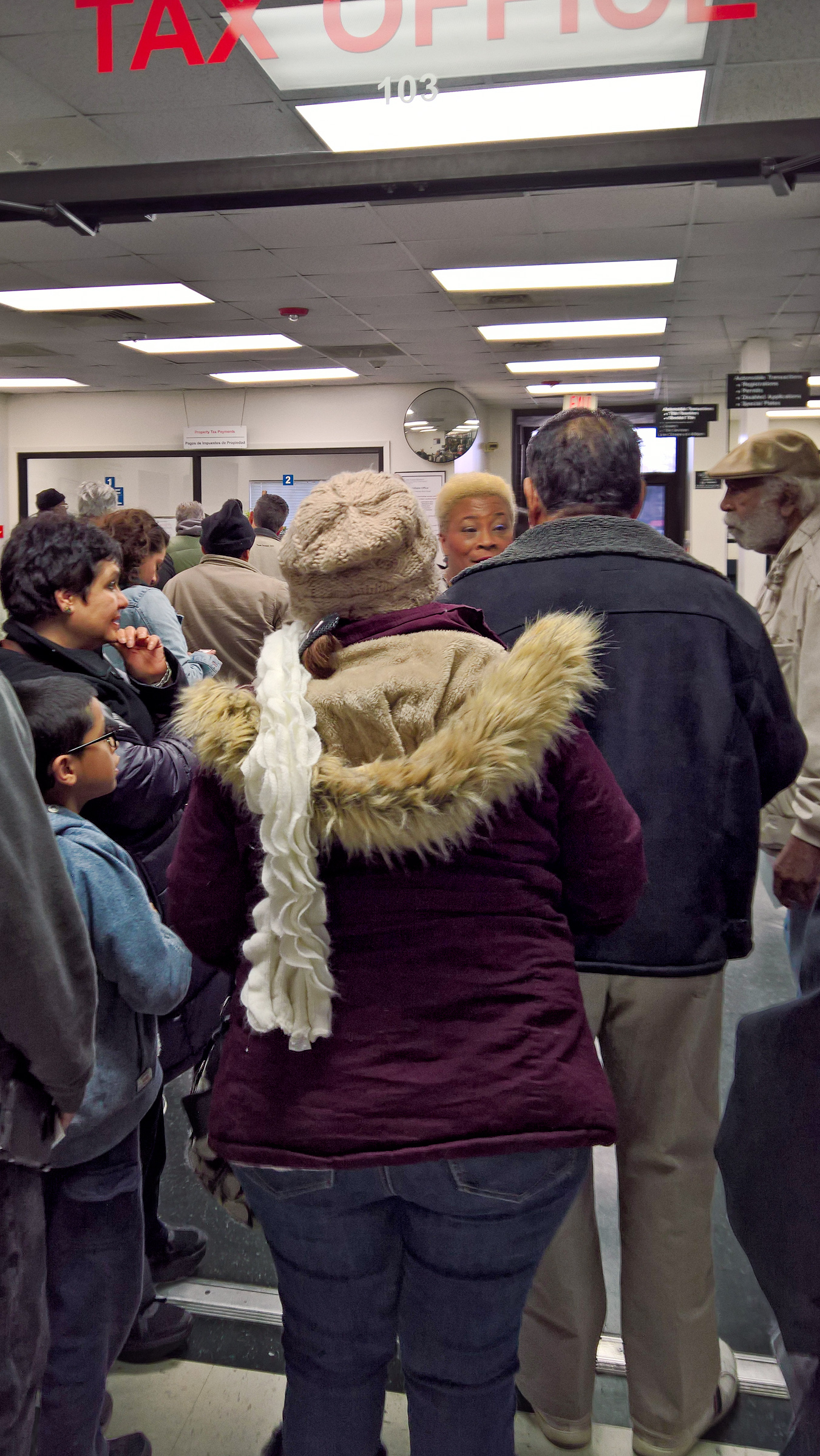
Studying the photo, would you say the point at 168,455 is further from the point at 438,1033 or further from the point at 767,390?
the point at 438,1033

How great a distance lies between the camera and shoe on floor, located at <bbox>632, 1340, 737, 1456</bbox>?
A: 163cm

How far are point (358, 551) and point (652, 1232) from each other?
1151mm

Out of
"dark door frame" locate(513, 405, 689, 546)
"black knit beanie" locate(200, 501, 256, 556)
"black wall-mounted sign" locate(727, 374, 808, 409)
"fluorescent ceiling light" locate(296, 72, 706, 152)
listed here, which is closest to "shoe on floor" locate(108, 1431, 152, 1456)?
"black knit beanie" locate(200, 501, 256, 556)

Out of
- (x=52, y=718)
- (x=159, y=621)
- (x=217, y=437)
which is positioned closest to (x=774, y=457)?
(x=159, y=621)

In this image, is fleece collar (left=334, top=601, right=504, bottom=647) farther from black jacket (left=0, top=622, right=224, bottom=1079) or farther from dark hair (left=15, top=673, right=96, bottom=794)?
black jacket (left=0, top=622, right=224, bottom=1079)

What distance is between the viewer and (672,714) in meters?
1.52

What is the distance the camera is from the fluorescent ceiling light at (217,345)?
8.73 m

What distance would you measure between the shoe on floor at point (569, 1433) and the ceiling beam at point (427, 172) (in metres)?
3.14

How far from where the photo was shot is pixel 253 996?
3.55 feet

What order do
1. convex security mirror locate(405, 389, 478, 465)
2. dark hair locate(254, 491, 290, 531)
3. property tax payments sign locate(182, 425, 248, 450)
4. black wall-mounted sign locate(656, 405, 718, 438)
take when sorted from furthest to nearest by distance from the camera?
property tax payments sign locate(182, 425, 248, 450)
convex security mirror locate(405, 389, 478, 465)
black wall-mounted sign locate(656, 405, 718, 438)
dark hair locate(254, 491, 290, 531)

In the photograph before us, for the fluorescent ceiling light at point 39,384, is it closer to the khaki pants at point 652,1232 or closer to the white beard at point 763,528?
the white beard at point 763,528

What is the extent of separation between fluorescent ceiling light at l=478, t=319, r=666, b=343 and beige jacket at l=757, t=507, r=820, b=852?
6.26 m

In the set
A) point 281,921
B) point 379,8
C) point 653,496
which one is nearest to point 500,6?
point 379,8

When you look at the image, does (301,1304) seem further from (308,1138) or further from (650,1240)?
(650,1240)
